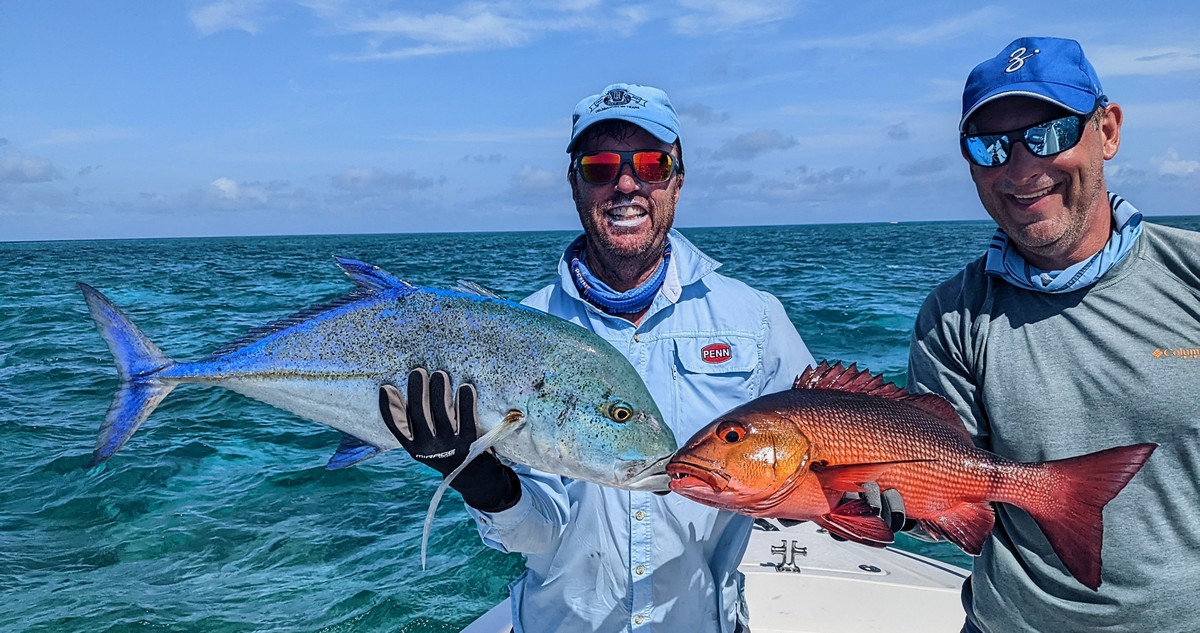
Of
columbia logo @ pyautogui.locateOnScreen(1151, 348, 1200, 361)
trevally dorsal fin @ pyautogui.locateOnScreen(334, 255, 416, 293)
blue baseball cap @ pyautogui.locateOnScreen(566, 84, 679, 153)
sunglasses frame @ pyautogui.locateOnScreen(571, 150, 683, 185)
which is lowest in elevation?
columbia logo @ pyautogui.locateOnScreen(1151, 348, 1200, 361)

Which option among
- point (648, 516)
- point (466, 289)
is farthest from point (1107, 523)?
point (466, 289)

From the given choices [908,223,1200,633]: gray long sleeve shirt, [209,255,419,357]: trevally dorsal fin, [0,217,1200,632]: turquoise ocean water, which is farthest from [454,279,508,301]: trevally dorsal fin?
[0,217,1200,632]: turquoise ocean water

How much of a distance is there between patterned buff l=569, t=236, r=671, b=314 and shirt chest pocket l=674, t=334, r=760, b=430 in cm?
19

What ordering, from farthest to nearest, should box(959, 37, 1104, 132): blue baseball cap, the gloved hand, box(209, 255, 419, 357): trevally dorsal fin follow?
box(209, 255, 419, 357): trevally dorsal fin
box(959, 37, 1104, 132): blue baseball cap
the gloved hand

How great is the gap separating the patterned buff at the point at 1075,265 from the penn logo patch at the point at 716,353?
87 centimetres

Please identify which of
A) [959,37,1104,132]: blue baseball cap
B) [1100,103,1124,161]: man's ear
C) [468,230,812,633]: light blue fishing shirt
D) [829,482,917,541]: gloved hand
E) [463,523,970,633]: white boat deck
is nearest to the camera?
[829,482,917,541]: gloved hand

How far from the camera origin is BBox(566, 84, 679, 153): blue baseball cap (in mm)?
2881

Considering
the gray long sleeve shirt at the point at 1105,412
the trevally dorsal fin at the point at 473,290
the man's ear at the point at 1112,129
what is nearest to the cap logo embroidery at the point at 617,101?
the trevally dorsal fin at the point at 473,290

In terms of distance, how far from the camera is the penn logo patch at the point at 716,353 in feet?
9.41

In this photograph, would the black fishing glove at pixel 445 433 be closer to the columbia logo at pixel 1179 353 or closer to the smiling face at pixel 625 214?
the smiling face at pixel 625 214

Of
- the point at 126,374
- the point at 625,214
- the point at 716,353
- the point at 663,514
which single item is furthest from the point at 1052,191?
the point at 126,374

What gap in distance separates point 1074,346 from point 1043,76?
0.81 meters

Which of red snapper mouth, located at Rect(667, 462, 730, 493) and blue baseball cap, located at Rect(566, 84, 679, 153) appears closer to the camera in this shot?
red snapper mouth, located at Rect(667, 462, 730, 493)

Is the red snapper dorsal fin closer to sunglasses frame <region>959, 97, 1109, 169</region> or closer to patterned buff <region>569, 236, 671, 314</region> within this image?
patterned buff <region>569, 236, 671, 314</region>
